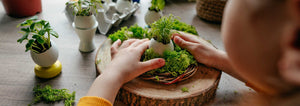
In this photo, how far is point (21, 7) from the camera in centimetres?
179

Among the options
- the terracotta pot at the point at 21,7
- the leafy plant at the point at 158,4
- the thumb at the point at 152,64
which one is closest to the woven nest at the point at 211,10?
the leafy plant at the point at 158,4

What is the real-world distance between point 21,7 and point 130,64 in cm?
133

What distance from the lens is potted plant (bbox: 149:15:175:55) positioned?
988mm

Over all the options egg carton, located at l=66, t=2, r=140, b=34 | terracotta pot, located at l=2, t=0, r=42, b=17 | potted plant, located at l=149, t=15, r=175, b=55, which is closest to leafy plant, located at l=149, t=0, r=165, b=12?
egg carton, located at l=66, t=2, r=140, b=34

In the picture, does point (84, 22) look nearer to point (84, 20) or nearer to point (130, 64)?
point (84, 20)

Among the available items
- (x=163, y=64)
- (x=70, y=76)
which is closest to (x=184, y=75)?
(x=163, y=64)

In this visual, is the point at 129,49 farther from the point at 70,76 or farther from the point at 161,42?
the point at 70,76

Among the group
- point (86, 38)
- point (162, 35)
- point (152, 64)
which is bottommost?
point (86, 38)

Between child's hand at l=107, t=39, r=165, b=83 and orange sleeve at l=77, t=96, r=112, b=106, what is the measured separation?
0.12 meters

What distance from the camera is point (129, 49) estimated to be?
102 cm

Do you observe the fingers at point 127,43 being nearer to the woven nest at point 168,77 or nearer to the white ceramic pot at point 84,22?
A: the woven nest at point 168,77

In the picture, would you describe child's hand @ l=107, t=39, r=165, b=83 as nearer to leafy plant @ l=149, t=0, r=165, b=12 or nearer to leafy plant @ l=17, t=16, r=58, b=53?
leafy plant @ l=17, t=16, r=58, b=53

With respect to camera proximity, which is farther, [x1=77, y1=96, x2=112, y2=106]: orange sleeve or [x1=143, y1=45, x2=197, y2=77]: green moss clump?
[x1=143, y1=45, x2=197, y2=77]: green moss clump

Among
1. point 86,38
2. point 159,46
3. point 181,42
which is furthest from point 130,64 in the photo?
point 86,38
